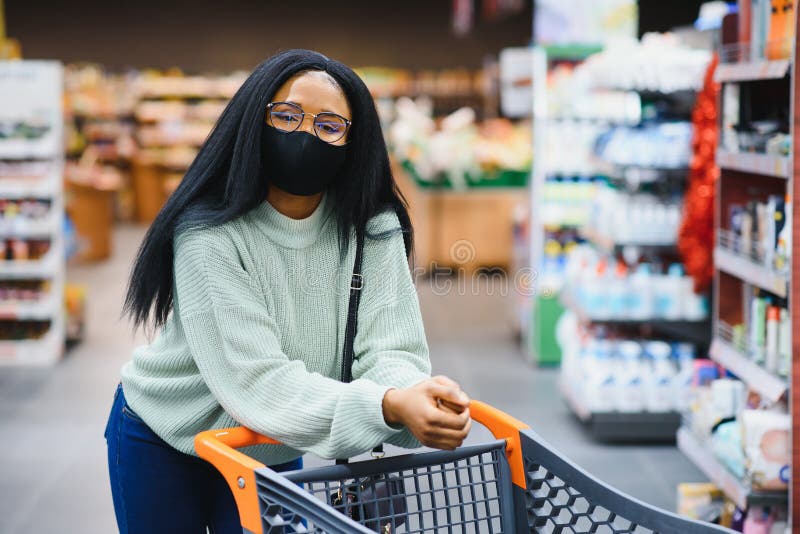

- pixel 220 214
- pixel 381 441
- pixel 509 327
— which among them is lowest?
pixel 509 327

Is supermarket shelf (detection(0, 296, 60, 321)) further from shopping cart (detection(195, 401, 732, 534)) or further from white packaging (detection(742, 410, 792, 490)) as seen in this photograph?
shopping cart (detection(195, 401, 732, 534))

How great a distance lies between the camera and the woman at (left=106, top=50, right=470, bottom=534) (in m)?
1.66

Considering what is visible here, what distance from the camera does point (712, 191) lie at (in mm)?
4363

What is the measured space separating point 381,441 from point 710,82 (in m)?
3.12

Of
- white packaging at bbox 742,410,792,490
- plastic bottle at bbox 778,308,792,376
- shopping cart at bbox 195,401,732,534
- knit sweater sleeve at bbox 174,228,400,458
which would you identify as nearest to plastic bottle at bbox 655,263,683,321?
plastic bottle at bbox 778,308,792,376

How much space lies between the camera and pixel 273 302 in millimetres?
1756

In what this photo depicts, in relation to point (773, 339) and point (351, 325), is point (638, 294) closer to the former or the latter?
point (773, 339)

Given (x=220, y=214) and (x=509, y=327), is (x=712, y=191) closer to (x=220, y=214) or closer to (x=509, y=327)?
(x=220, y=214)

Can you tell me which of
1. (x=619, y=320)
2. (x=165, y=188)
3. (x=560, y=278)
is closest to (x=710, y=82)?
(x=619, y=320)

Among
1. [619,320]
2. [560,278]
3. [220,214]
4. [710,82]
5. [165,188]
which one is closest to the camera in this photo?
[220,214]

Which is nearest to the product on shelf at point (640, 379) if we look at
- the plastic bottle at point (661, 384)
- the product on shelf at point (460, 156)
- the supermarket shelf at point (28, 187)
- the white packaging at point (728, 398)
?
the plastic bottle at point (661, 384)

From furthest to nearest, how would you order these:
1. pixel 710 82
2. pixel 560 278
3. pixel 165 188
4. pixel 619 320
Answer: pixel 165 188
pixel 560 278
pixel 619 320
pixel 710 82

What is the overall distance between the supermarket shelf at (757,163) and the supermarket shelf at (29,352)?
491 cm

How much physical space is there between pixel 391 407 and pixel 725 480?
2005 millimetres
